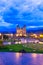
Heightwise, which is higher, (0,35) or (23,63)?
(0,35)

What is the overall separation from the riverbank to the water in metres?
0.12

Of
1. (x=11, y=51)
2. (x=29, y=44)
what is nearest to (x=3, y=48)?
(x=11, y=51)

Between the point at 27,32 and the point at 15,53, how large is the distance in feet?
2.51

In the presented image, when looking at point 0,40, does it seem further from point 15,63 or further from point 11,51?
point 15,63

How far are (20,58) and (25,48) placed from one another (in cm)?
40

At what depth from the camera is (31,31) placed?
617cm

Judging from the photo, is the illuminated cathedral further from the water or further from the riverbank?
the water

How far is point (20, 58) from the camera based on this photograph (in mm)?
6113

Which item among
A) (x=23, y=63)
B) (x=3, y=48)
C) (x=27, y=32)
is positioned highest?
(x=27, y=32)

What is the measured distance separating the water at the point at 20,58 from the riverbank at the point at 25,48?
122mm

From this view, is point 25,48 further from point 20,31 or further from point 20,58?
point 20,31

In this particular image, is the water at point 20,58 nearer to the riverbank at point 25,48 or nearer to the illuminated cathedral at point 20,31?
the riverbank at point 25,48

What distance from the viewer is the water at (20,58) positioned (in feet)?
18.4

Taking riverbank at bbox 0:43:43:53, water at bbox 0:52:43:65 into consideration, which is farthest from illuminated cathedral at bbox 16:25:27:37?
water at bbox 0:52:43:65
